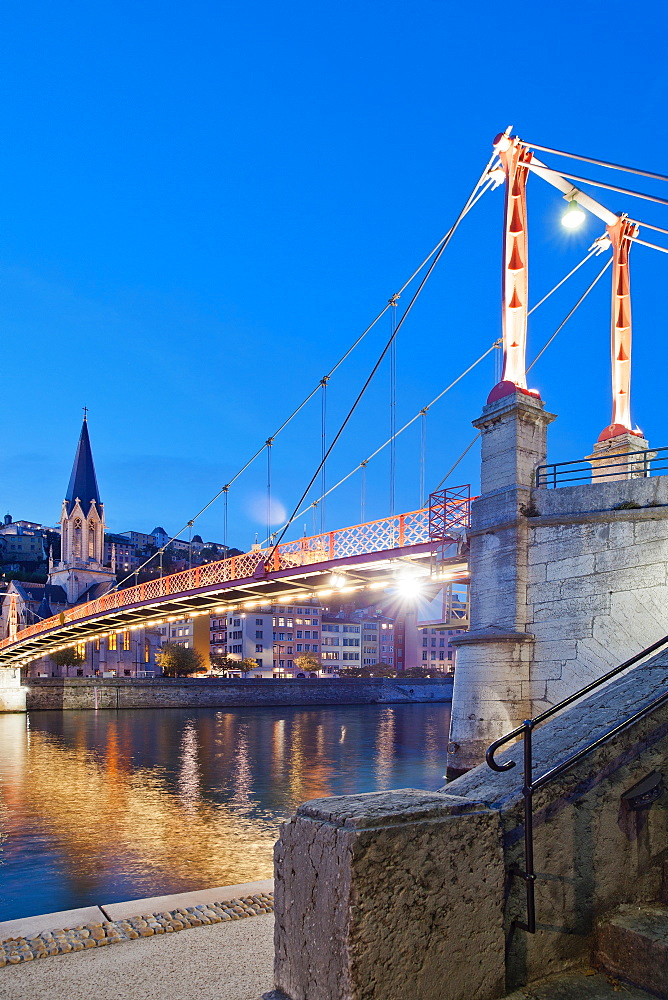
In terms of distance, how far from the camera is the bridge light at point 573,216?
17.9 meters

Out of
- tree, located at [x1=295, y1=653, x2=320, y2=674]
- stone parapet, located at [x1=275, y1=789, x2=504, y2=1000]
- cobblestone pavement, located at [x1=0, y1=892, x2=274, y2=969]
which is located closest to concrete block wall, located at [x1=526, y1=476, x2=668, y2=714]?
cobblestone pavement, located at [x1=0, y1=892, x2=274, y2=969]

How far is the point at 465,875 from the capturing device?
3402mm

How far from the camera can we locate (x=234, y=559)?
30906 millimetres

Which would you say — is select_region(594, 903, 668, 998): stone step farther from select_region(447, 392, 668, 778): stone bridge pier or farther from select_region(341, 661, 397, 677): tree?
select_region(341, 661, 397, 677): tree

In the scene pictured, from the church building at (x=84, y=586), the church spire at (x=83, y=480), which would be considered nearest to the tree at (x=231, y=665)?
the church building at (x=84, y=586)

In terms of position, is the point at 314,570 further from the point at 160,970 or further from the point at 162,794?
the point at 160,970

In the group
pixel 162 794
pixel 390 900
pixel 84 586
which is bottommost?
pixel 162 794

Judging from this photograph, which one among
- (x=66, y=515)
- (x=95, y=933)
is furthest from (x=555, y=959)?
(x=66, y=515)

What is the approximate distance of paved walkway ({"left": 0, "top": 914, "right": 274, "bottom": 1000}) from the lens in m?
4.14

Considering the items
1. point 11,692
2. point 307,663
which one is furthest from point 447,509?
point 307,663

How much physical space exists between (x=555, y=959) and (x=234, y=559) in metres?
27.6

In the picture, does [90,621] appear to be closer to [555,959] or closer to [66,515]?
[555,959]

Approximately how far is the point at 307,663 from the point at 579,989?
103 metres

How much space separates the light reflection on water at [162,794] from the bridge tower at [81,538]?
6490cm
